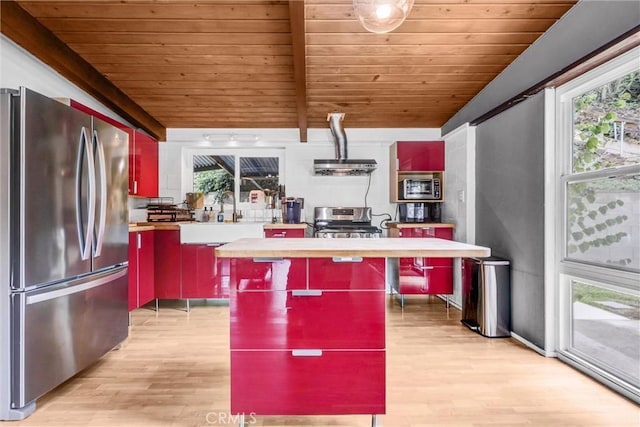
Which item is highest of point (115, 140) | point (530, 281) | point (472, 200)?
point (115, 140)

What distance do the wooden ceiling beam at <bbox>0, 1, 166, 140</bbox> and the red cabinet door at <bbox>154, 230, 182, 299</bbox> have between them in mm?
1414

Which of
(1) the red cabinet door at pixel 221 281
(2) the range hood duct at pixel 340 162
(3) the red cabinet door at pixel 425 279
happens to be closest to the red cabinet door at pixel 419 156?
(2) the range hood duct at pixel 340 162

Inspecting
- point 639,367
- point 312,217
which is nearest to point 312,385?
point 639,367

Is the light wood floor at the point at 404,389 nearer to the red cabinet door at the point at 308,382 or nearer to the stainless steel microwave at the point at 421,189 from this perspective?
the red cabinet door at the point at 308,382

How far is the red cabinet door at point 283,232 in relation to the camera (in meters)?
3.85

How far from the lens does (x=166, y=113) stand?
4.04 metres

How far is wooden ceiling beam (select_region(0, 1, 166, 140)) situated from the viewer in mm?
2277

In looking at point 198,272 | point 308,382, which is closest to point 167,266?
point 198,272

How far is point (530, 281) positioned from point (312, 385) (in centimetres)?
194

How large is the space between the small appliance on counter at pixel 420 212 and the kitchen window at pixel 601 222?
1855 mm

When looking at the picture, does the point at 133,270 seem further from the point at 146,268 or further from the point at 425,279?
the point at 425,279

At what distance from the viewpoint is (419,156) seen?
4.09m

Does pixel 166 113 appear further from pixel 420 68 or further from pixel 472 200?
pixel 472 200

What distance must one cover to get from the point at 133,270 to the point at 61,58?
1.82 metres
